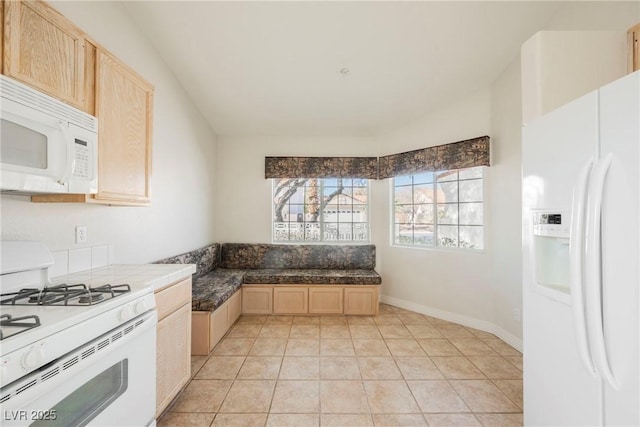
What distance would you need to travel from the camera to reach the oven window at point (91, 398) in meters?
0.93

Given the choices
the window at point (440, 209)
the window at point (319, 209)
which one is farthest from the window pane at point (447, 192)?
the window at point (319, 209)

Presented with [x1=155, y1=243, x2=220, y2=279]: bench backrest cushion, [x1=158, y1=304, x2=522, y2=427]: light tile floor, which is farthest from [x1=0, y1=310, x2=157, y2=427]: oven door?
[x1=155, y1=243, x2=220, y2=279]: bench backrest cushion

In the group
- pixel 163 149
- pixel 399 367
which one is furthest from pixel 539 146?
pixel 163 149

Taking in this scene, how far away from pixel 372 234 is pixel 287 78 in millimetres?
2485

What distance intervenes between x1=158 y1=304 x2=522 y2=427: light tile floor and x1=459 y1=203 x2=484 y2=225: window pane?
1.26m

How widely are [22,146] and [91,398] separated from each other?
109cm

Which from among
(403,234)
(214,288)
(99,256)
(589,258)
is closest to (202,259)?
(214,288)

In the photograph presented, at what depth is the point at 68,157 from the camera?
121 cm

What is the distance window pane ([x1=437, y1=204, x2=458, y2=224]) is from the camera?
3.27m

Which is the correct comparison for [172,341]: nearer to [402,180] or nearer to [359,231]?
[359,231]

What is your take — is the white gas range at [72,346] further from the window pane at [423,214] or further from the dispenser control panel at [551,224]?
the window pane at [423,214]

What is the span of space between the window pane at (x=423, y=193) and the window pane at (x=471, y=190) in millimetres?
396

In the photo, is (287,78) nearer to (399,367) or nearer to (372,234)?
(372,234)

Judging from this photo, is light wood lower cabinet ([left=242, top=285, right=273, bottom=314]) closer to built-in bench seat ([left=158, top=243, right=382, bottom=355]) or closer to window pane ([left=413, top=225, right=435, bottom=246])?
built-in bench seat ([left=158, top=243, right=382, bottom=355])
